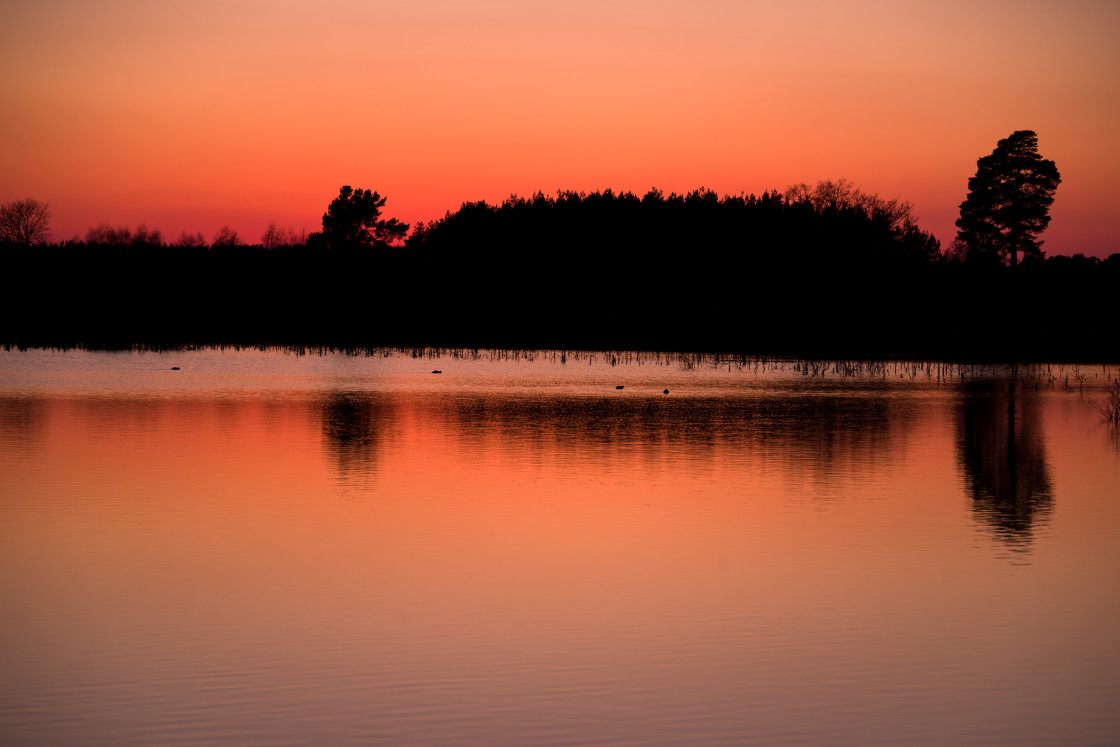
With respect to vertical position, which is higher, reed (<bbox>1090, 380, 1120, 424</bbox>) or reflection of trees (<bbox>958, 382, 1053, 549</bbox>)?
reed (<bbox>1090, 380, 1120, 424</bbox>)

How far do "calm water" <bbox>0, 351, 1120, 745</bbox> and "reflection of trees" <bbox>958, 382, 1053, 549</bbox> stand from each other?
5.5 inches

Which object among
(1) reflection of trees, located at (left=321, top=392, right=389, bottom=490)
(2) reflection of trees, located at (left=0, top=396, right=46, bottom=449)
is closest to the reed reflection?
(1) reflection of trees, located at (left=321, top=392, right=389, bottom=490)

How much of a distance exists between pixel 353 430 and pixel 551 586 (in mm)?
18591

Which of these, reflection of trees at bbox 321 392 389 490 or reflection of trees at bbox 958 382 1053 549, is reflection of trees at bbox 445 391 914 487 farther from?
reflection of trees at bbox 321 392 389 490

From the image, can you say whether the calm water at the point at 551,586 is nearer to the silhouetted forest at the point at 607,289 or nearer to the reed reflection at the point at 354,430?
the reed reflection at the point at 354,430

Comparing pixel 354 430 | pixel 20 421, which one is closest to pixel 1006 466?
pixel 354 430

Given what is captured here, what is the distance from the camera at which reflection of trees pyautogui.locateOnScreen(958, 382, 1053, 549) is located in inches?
748

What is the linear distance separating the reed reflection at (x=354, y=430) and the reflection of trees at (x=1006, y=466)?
1097cm

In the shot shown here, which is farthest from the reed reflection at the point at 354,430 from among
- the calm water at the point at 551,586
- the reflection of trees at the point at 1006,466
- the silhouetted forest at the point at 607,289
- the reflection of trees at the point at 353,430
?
the silhouetted forest at the point at 607,289

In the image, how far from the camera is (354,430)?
102 ft

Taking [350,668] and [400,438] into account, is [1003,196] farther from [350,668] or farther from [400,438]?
[350,668]

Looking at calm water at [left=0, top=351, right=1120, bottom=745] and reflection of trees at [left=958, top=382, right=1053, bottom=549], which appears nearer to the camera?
calm water at [left=0, top=351, right=1120, bottom=745]

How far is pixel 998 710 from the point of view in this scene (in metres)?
9.38

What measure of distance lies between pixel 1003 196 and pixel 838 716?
9056 centimetres
